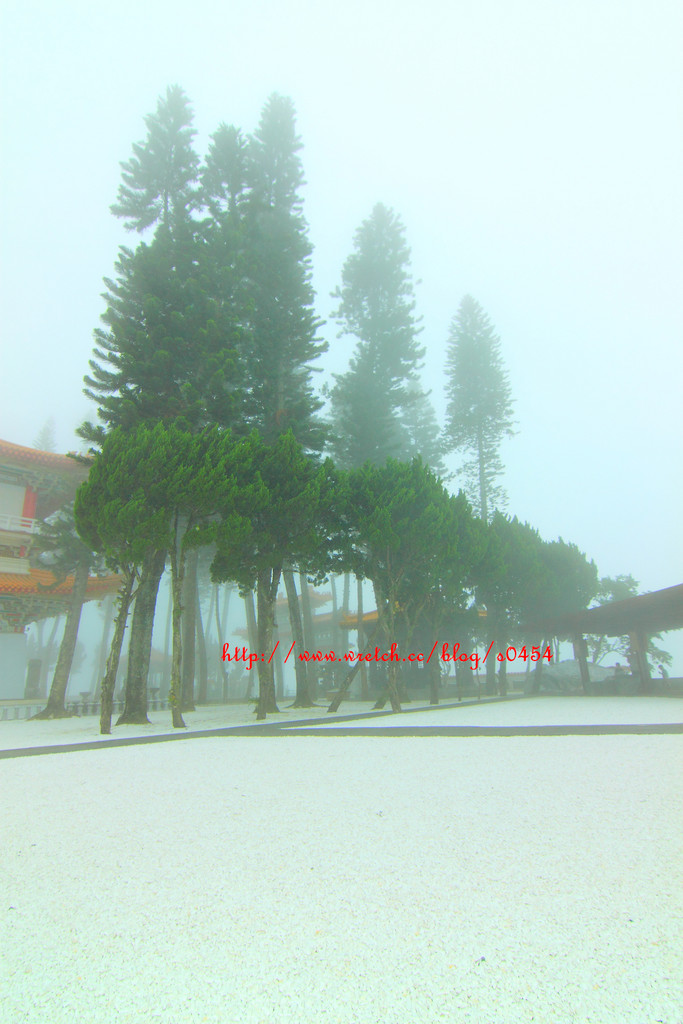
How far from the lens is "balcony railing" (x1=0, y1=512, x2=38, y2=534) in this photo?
66.9 feet

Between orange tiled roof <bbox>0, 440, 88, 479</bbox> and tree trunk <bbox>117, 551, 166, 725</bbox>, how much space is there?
7.08 meters

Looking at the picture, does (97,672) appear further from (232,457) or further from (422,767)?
(422,767)

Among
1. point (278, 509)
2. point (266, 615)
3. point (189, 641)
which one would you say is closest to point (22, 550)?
point (189, 641)

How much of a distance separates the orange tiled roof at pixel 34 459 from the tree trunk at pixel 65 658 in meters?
4.06

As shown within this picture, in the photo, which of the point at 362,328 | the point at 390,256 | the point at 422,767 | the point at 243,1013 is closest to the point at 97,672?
the point at 362,328

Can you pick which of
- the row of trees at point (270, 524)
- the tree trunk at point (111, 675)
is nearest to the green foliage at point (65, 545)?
the row of trees at point (270, 524)

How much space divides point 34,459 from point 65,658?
703 centimetres

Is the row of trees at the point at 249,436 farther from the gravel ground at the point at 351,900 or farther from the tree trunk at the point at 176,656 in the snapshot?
the gravel ground at the point at 351,900

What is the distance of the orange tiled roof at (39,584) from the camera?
20094 millimetres

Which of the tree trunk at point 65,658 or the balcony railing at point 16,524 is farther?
the balcony railing at point 16,524

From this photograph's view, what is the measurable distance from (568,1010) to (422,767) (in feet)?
13.8

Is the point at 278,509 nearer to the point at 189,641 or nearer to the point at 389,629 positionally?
the point at 389,629

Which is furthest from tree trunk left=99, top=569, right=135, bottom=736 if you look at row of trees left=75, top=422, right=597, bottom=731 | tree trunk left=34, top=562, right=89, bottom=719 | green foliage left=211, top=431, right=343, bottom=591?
tree trunk left=34, top=562, right=89, bottom=719

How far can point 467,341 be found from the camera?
32812mm
